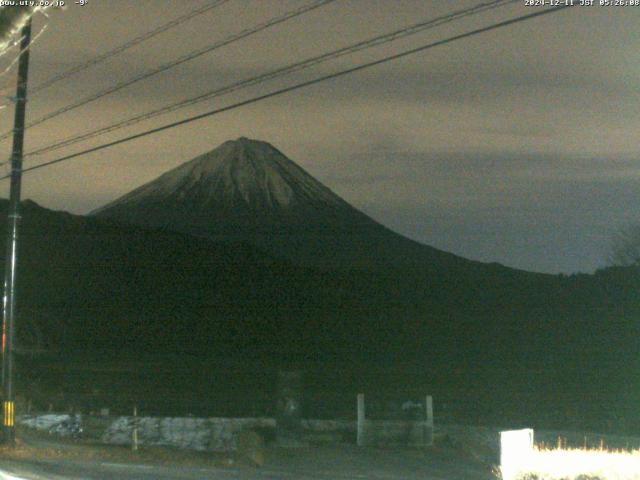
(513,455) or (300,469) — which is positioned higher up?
(513,455)

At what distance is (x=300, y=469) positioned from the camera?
1658 centimetres

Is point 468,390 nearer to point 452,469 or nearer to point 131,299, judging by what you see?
point 452,469

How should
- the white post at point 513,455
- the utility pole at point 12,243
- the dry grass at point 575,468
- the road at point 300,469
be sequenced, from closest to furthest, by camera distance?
the dry grass at point 575,468
the white post at point 513,455
the road at point 300,469
the utility pole at point 12,243

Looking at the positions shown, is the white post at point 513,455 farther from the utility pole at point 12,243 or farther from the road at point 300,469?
the utility pole at point 12,243

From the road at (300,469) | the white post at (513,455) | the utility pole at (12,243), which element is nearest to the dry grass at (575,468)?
the white post at (513,455)

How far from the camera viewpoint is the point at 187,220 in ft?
643

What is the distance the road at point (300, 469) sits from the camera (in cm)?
1442

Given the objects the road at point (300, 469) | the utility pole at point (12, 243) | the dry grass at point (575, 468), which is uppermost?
the utility pole at point (12, 243)

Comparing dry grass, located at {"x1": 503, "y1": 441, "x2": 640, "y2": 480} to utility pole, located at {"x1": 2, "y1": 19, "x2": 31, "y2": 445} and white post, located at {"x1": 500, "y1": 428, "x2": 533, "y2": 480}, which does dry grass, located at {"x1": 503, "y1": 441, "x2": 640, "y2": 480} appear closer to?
white post, located at {"x1": 500, "y1": 428, "x2": 533, "y2": 480}

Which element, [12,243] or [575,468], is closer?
[575,468]

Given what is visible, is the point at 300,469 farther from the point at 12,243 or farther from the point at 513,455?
the point at 12,243

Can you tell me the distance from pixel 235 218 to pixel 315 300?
93.1 metres

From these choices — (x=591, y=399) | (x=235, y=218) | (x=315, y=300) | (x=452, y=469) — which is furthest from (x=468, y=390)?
(x=235, y=218)

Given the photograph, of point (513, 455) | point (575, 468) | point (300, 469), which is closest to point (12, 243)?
point (300, 469)
